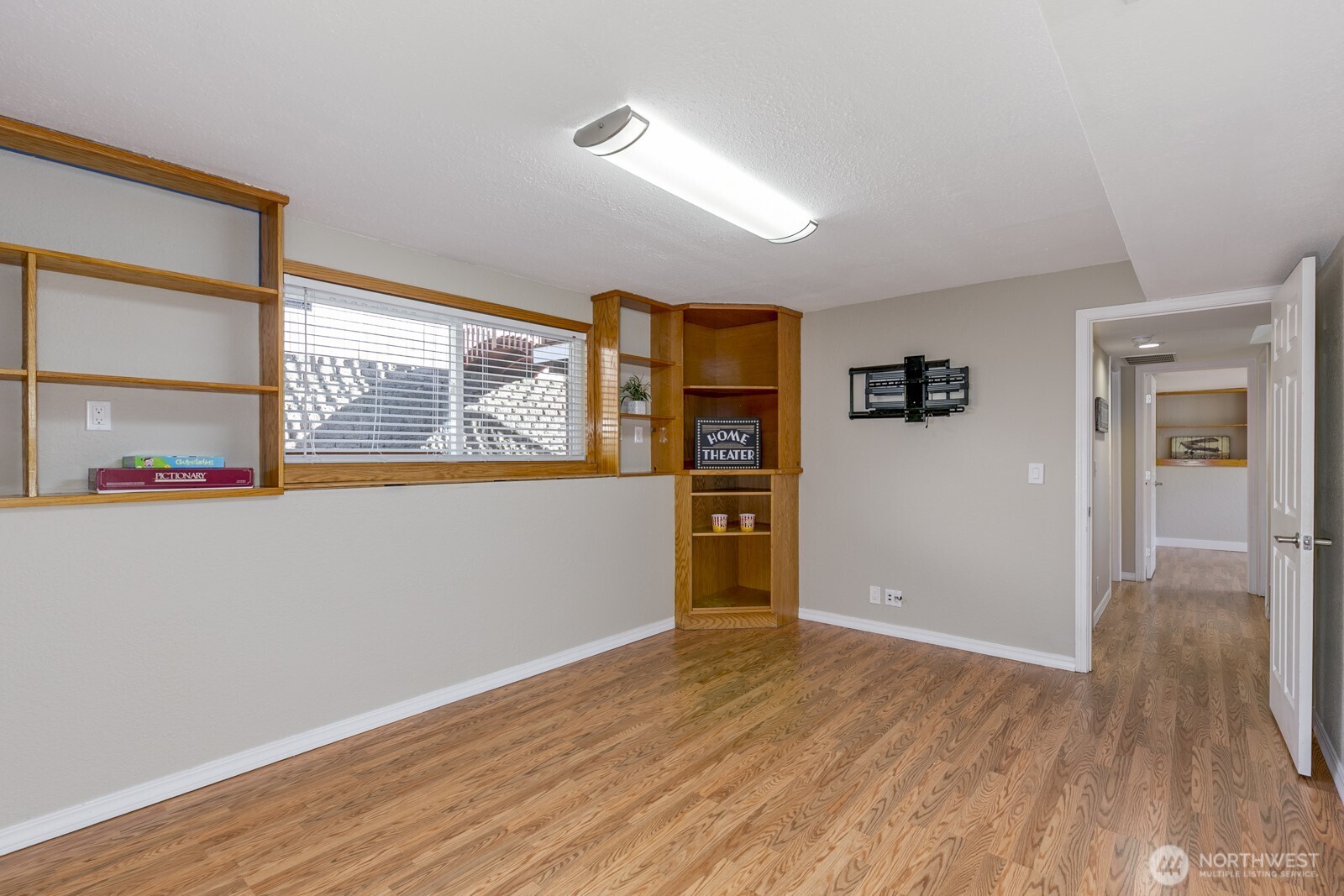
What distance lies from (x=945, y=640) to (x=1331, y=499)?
79.4 inches

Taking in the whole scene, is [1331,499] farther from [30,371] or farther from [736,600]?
[30,371]

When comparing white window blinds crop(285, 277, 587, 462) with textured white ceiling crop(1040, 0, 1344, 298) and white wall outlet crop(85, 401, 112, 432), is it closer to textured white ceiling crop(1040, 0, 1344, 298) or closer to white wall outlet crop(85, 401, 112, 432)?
white wall outlet crop(85, 401, 112, 432)

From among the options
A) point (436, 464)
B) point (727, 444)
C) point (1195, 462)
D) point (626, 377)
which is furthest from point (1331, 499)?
point (1195, 462)

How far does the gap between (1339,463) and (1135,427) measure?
3.94 m

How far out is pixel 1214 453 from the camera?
8.15 metres

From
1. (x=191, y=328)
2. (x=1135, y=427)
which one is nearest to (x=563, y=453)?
(x=191, y=328)

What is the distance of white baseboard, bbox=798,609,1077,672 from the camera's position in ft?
12.2

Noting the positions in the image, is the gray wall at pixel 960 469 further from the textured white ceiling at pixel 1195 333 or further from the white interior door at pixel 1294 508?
the white interior door at pixel 1294 508

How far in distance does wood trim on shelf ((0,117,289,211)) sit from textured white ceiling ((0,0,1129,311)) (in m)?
0.05

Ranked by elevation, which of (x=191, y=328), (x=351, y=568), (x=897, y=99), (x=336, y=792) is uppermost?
(x=897, y=99)

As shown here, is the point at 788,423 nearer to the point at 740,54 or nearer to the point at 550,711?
the point at 550,711

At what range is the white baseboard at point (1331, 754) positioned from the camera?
2.30 meters

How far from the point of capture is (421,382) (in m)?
3.43

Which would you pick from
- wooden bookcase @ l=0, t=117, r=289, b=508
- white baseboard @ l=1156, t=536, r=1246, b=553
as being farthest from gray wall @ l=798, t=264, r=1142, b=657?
white baseboard @ l=1156, t=536, r=1246, b=553
